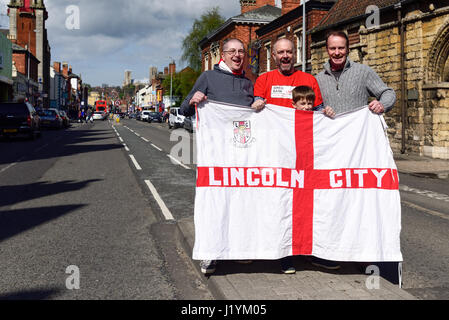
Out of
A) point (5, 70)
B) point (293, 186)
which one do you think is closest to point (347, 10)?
point (293, 186)

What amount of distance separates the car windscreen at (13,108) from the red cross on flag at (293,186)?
68.2 feet

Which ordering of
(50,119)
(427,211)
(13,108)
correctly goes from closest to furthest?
(427,211), (13,108), (50,119)

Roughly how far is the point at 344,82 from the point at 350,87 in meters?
0.07

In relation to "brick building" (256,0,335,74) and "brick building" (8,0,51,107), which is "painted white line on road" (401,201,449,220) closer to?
"brick building" (256,0,335,74)

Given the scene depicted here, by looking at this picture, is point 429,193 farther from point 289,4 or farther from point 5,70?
point 5,70

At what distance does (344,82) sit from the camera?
14.1ft

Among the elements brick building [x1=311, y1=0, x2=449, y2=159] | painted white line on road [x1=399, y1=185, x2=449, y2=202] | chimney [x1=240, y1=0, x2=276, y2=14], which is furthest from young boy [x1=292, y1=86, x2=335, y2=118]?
chimney [x1=240, y1=0, x2=276, y2=14]

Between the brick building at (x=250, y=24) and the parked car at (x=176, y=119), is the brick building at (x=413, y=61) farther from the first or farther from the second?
the parked car at (x=176, y=119)

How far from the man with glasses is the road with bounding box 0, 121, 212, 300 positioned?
1.58 m

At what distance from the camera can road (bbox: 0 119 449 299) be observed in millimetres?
3959

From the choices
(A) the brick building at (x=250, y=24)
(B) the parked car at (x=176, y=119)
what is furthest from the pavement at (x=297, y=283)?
(B) the parked car at (x=176, y=119)

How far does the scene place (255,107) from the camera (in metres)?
4.11

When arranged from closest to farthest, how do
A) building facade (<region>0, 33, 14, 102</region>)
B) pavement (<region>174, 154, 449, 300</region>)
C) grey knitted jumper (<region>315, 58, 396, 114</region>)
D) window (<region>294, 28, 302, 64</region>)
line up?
pavement (<region>174, 154, 449, 300</region>) → grey knitted jumper (<region>315, 58, 396, 114</region>) → window (<region>294, 28, 302, 64</region>) → building facade (<region>0, 33, 14, 102</region>)
